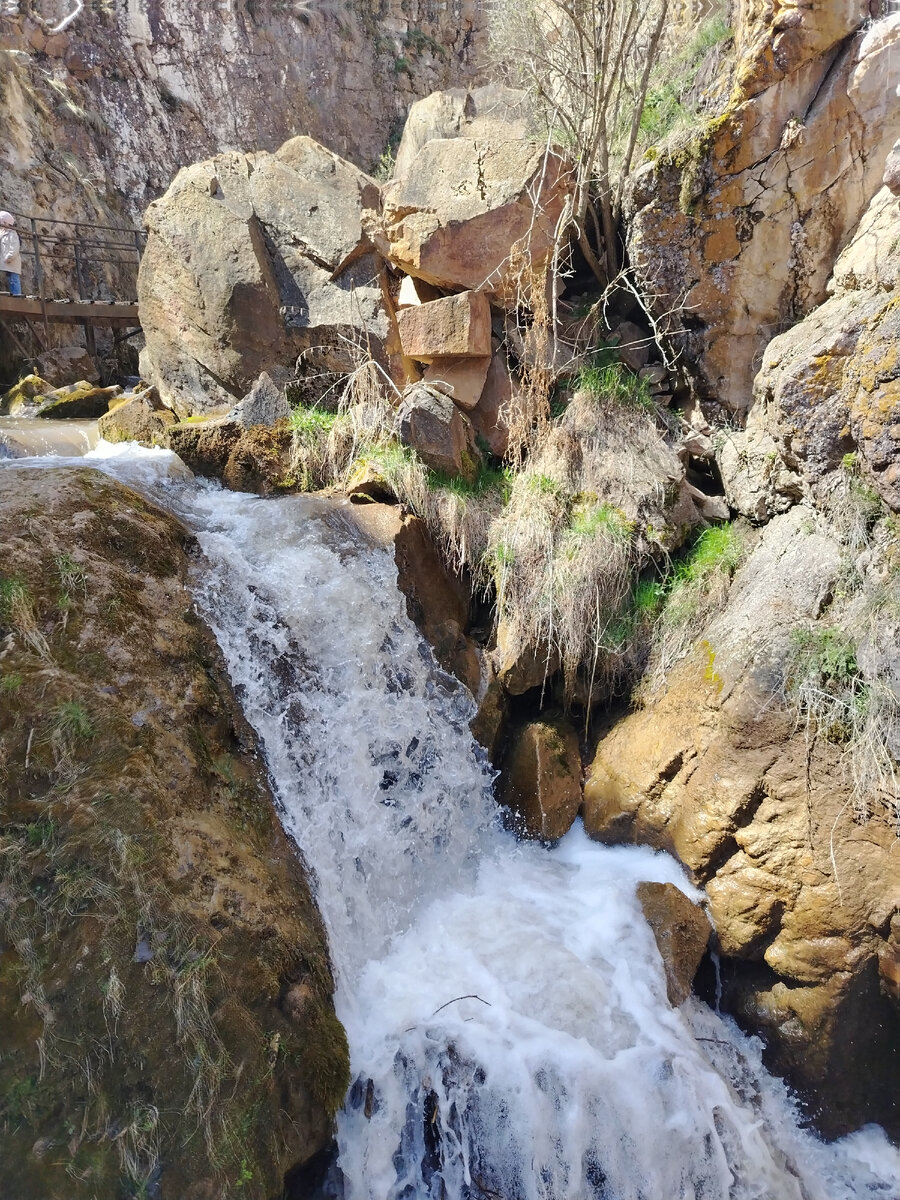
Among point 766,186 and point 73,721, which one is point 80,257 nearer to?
point 766,186

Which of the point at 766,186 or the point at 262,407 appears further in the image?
the point at 262,407

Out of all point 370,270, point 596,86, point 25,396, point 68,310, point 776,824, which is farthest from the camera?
point 68,310

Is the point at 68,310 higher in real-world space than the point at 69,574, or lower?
higher

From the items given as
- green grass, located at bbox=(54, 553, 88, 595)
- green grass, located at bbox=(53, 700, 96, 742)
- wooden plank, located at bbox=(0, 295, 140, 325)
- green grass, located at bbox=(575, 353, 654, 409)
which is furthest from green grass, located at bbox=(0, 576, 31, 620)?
wooden plank, located at bbox=(0, 295, 140, 325)

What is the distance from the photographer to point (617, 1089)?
265 cm

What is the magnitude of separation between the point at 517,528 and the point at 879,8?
332 cm

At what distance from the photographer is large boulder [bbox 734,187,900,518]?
3.21 meters

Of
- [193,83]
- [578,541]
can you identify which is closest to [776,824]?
[578,541]

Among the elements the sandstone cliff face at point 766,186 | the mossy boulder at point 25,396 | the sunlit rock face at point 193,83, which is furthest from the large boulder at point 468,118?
the sunlit rock face at point 193,83

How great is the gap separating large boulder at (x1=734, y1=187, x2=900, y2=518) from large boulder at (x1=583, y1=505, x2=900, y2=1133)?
327 millimetres

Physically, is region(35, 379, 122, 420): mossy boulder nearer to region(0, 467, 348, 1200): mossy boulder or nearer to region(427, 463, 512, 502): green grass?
region(427, 463, 512, 502): green grass

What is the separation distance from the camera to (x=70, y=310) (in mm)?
8422

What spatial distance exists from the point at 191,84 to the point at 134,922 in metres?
13.3

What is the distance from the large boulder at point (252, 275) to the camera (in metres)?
5.27
